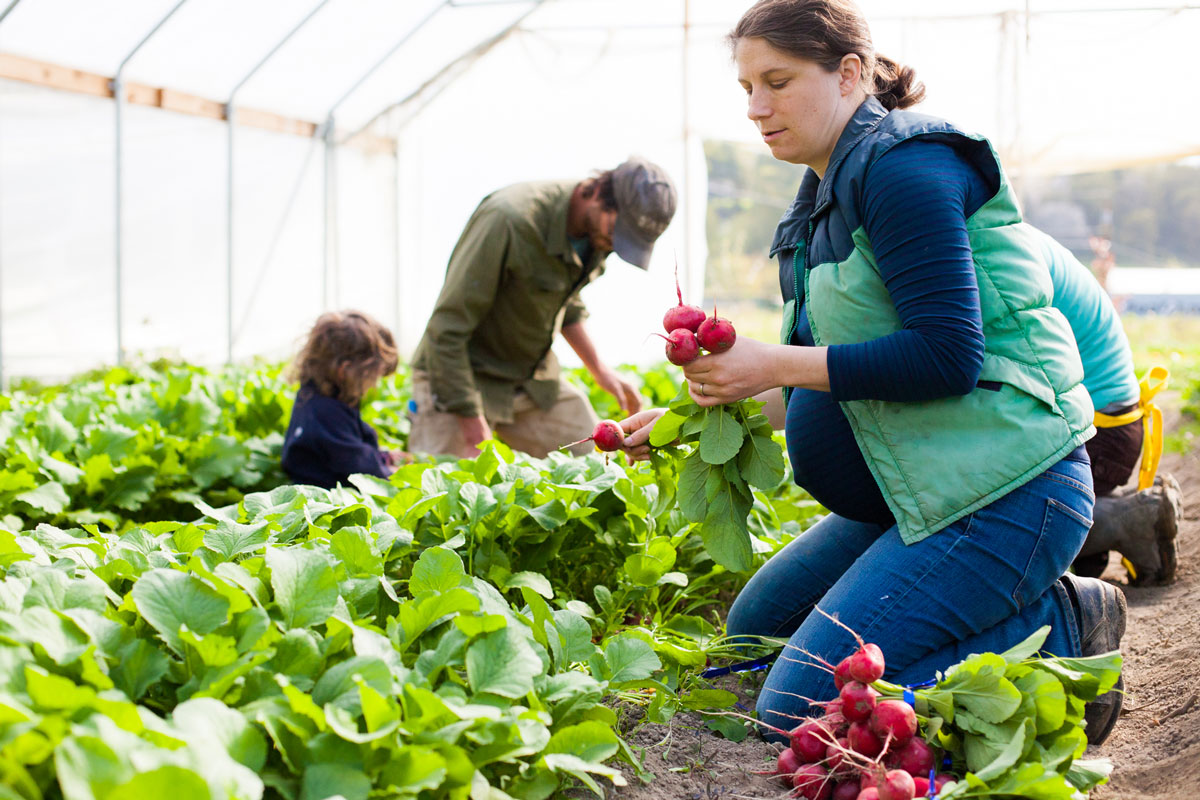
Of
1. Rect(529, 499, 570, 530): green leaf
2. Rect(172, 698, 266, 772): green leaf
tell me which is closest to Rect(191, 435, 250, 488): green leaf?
Rect(529, 499, 570, 530): green leaf

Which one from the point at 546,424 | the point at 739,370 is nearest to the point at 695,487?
the point at 739,370

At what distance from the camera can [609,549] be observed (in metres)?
2.82

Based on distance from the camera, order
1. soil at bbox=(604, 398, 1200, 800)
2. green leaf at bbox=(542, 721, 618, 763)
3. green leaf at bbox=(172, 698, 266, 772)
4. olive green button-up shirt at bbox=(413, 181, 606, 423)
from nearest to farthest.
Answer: green leaf at bbox=(172, 698, 266, 772) → green leaf at bbox=(542, 721, 618, 763) → soil at bbox=(604, 398, 1200, 800) → olive green button-up shirt at bbox=(413, 181, 606, 423)

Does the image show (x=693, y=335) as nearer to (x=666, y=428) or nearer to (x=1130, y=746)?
(x=666, y=428)

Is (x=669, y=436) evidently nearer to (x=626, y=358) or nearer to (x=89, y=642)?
(x=89, y=642)

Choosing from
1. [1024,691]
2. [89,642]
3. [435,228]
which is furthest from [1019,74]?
[89,642]

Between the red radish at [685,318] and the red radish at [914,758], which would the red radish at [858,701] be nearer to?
the red radish at [914,758]

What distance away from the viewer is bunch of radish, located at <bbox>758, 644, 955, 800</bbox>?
1677 millimetres

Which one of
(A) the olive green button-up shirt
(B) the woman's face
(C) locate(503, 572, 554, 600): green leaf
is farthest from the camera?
(A) the olive green button-up shirt

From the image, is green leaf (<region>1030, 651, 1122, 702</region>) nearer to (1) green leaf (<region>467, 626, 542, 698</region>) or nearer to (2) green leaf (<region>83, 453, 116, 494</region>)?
(1) green leaf (<region>467, 626, 542, 698</region>)

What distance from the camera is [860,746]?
1712mm

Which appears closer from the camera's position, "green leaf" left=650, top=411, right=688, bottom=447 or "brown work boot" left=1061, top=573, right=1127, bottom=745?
"brown work boot" left=1061, top=573, right=1127, bottom=745

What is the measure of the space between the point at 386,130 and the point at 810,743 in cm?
1045

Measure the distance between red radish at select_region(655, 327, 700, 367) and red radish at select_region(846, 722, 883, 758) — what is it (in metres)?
0.73
